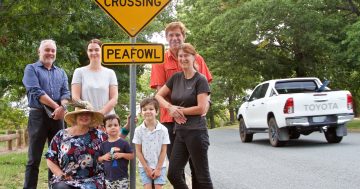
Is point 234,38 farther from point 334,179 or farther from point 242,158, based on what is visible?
point 334,179

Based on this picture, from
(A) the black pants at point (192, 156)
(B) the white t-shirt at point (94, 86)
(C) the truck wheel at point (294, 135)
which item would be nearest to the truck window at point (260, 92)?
(C) the truck wheel at point (294, 135)

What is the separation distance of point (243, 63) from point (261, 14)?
18.1 ft

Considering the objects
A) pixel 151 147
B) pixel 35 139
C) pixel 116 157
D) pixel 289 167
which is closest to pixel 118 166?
pixel 116 157

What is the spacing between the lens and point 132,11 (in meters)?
5.43

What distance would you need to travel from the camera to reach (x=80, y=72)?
6.18 meters

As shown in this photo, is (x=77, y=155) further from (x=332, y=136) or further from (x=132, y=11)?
(x=332, y=136)

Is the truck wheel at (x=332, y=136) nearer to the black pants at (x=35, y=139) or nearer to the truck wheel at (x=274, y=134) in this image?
the truck wheel at (x=274, y=134)

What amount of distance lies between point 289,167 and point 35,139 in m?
5.22

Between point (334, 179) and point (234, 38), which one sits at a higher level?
point (234, 38)

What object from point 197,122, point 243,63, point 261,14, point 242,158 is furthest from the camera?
point 243,63

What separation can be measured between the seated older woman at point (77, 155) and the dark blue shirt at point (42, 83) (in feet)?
4.87

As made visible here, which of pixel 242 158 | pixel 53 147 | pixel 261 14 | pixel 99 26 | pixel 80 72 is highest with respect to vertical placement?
pixel 261 14

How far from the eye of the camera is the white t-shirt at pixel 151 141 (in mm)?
5633

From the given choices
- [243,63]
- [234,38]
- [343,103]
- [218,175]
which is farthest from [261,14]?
[218,175]
